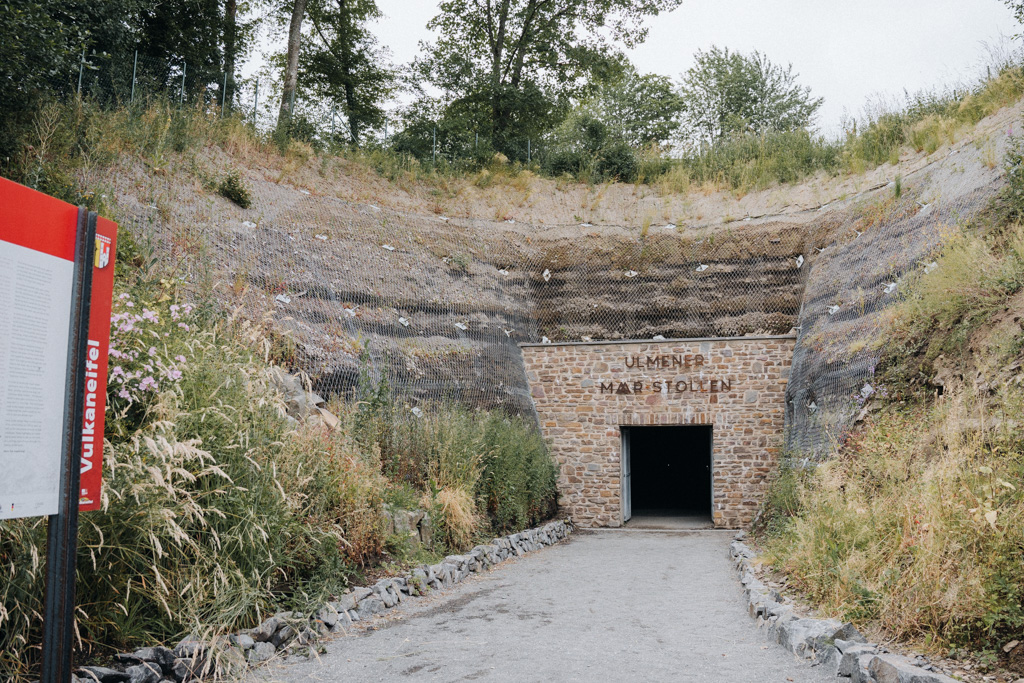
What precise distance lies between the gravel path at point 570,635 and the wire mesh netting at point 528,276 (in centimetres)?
344

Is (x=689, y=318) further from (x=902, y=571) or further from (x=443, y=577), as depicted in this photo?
(x=902, y=571)

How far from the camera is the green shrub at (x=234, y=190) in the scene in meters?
11.1

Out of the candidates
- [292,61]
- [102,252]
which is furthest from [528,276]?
[102,252]

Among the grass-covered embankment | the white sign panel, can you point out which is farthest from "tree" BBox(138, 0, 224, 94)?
the white sign panel

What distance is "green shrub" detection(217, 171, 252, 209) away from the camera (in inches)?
438

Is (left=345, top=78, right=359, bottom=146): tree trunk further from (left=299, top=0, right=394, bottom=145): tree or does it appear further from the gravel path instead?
the gravel path

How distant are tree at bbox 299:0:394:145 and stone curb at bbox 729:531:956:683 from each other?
1874 centimetres

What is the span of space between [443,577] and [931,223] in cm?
814

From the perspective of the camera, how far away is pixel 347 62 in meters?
21.3

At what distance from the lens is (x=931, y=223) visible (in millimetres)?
9750

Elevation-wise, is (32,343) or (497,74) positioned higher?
(497,74)

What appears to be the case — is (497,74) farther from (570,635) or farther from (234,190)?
(570,635)

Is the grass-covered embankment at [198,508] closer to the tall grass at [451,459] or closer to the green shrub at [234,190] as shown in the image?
the tall grass at [451,459]

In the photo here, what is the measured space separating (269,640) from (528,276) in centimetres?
1049
